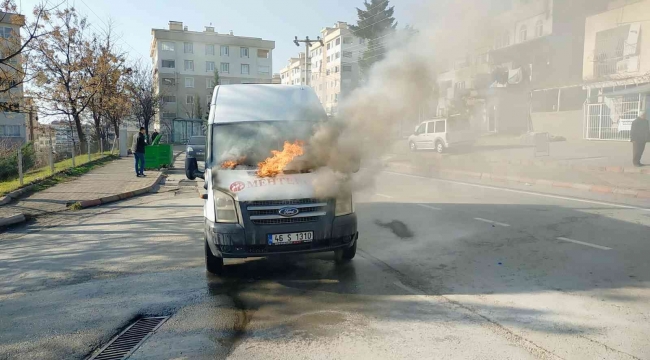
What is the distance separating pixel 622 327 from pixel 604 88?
1056 inches

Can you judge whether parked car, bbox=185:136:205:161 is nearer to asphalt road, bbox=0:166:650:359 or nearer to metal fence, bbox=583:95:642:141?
asphalt road, bbox=0:166:650:359

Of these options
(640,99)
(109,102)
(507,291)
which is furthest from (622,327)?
(109,102)

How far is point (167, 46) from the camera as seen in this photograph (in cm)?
7131

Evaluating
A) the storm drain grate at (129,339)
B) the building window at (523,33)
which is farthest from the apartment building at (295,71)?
the storm drain grate at (129,339)

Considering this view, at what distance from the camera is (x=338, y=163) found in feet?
19.5

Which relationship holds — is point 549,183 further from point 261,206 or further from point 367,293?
point 261,206

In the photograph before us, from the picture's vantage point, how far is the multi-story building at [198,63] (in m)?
70.8

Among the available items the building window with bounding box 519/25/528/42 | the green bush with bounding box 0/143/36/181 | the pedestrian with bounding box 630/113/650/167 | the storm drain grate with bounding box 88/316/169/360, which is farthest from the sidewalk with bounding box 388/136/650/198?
the green bush with bounding box 0/143/36/181

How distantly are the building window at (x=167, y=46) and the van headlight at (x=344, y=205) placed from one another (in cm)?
7296

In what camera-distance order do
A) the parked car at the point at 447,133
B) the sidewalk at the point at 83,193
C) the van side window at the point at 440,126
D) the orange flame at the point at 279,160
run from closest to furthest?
the orange flame at the point at 279,160, the sidewalk at the point at 83,193, the parked car at the point at 447,133, the van side window at the point at 440,126

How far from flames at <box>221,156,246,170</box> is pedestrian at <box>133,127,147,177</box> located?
42.4 ft

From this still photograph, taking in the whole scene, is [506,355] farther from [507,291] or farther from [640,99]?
[640,99]

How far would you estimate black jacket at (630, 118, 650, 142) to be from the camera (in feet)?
47.0

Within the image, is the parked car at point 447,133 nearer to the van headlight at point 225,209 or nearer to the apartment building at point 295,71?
the van headlight at point 225,209
